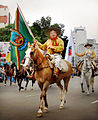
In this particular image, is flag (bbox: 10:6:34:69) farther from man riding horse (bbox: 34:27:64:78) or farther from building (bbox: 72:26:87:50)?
building (bbox: 72:26:87:50)

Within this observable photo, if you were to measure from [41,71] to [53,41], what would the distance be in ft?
3.36

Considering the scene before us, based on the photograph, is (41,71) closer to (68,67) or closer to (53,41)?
(53,41)

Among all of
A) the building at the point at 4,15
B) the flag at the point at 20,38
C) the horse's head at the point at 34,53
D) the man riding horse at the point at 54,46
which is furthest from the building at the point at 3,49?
the horse's head at the point at 34,53

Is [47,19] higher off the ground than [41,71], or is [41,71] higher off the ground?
[47,19]

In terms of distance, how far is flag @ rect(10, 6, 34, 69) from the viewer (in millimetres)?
4953

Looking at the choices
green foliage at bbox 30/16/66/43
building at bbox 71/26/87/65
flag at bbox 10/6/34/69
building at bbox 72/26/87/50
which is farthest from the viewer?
building at bbox 71/26/87/65

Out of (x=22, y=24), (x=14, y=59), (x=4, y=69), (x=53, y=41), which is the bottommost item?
Answer: (x=4, y=69)

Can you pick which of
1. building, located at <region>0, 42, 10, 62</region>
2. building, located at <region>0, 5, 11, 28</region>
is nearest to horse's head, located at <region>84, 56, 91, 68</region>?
building, located at <region>0, 5, 11, 28</region>

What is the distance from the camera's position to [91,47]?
7922 millimetres

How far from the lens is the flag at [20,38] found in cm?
495

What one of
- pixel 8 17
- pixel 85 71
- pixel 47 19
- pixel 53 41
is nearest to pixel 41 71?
pixel 53 41

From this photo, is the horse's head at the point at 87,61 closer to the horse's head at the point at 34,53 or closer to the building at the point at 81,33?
the building at the point at 81,33

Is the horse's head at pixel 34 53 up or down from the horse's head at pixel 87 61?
up

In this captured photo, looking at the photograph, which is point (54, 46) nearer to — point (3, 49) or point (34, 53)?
point (34, 53)
